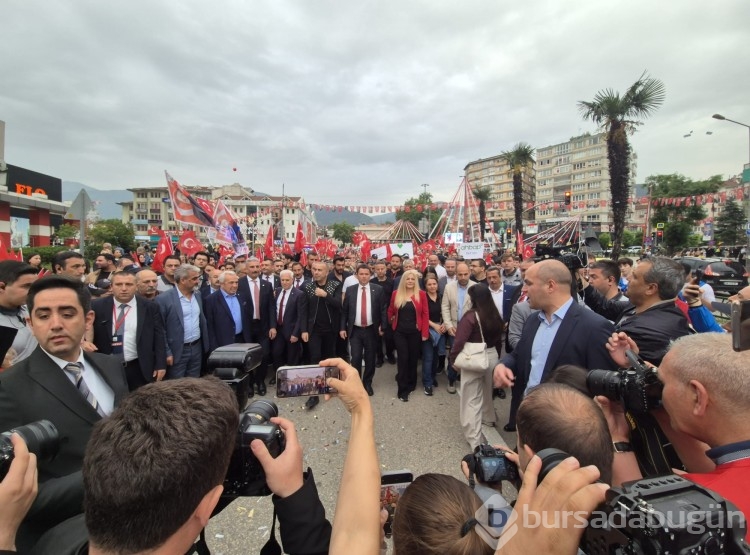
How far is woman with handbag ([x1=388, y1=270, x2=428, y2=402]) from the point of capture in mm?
5758

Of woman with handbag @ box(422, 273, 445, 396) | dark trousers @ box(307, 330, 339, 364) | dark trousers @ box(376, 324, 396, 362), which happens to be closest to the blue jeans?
woman with handbag @ box(422, 273, 445, 396)

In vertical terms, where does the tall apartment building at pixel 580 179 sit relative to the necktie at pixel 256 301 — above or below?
above

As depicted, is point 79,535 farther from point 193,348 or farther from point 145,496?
point 193,348

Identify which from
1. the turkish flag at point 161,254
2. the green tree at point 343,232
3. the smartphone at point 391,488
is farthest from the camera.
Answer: the green tree at point 343,232

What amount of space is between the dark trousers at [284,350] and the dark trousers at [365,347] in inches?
41.0

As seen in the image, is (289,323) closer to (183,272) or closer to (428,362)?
(183,272)

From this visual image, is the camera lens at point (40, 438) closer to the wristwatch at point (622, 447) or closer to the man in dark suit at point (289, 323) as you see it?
the wristwatch at point (622, 447)

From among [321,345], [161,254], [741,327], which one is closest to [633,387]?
[741,327]

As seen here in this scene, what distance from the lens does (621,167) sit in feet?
54.1

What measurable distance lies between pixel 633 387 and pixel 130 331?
4.64 meters

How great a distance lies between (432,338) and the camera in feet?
20.5

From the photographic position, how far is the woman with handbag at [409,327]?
5.76 meters

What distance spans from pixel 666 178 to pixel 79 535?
2432 inches

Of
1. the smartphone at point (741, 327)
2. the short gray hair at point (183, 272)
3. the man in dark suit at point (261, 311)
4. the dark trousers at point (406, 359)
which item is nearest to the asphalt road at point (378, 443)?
the dark trousers at point (406, 359)
